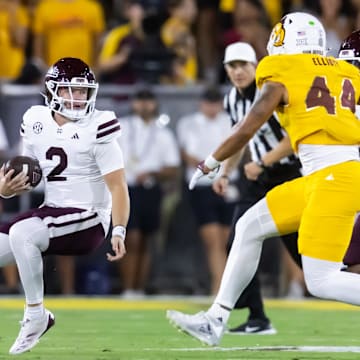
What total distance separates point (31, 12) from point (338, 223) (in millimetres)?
6955

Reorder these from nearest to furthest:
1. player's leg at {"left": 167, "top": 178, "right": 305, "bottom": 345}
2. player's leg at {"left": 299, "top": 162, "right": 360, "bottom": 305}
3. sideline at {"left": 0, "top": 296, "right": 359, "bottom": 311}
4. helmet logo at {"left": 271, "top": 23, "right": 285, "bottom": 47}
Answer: player's leg at {"left": 299, "top": 162, "right": 360, "bottom": 305}
player's leg at {"left": 167, "top": 178, "right": 305, "bottom": 345}
helmet logo at {"left": 271, "top": 23, "right": 285, "bottom": 47}
sideline at {"left": 0, "top": 296, "right": 359, "bottom": 311}

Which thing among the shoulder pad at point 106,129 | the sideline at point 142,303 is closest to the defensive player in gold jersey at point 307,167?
the shoulder pad at point 106,129

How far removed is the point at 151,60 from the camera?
11406 millimetres

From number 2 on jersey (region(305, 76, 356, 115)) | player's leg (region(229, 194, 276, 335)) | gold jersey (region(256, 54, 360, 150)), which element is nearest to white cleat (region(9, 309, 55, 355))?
gold jersey (region(256, 54, 360, 150))

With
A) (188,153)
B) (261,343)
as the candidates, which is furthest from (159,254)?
(261,343)

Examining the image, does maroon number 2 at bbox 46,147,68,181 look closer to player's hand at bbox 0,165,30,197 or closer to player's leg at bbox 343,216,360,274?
player's hand at bbox 0,165,30,197

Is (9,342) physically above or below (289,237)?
below

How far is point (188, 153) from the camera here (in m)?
11.1

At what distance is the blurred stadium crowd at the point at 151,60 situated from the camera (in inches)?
443

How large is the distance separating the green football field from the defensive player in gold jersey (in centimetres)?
39

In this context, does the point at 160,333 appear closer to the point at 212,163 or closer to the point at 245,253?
the point at 245,253

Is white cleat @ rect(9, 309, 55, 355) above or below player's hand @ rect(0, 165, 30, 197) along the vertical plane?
below

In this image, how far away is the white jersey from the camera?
6.19m

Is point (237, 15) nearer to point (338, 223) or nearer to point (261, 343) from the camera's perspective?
point (261, 343)
